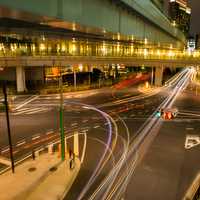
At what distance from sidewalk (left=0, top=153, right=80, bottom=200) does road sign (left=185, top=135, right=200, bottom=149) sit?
30.9 ft

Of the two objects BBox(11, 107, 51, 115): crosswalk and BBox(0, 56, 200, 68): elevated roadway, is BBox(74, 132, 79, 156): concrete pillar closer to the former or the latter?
BBox(11, 107, 51, 115): crosswalk

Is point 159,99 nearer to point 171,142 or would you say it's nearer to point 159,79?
point 159,79

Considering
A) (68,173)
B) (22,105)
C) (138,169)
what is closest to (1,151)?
(68,173)

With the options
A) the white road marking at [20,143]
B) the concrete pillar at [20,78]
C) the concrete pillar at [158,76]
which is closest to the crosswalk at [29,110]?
the white road marking at [20,143]

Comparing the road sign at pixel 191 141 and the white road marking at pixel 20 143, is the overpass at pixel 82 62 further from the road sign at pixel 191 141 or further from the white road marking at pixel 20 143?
the road sign at pixel 191 141

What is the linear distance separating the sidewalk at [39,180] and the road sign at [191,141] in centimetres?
940

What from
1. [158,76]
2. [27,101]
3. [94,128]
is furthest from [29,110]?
[158,76]

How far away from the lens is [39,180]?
46.2 ft

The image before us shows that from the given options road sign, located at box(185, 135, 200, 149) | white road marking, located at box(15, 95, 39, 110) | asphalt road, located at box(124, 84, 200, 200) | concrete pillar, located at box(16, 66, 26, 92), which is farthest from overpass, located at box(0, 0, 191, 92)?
road sign, located at box(185, 135, 200, 149)

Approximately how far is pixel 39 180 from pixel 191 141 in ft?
43.9

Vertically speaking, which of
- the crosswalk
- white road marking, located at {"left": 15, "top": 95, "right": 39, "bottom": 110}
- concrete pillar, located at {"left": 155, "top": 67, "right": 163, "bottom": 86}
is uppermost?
concrete pillar, located at {"left": 155, "top": 67, "right": 163, "bottom": 86}

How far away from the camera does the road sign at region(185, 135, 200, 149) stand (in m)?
20.0

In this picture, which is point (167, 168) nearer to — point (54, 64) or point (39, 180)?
point (39, 180)

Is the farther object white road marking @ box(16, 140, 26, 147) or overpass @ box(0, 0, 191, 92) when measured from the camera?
white road marking @ box(16, 140, 26, 147)
